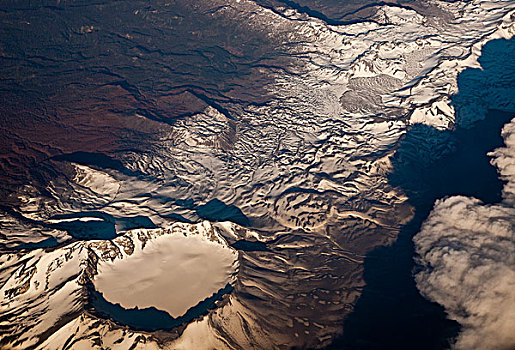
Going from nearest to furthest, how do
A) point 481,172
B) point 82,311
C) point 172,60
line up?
point 82,311 < point 481,172 < point 172,60

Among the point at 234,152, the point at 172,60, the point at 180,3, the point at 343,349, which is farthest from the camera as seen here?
the point at 180,3

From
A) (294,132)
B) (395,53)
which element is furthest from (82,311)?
(395,53)

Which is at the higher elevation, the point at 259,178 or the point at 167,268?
the point at 259,178

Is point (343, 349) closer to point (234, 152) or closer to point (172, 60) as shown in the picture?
point (234, 152)

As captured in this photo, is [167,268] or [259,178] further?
[259,178]

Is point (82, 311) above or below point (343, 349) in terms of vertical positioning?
below

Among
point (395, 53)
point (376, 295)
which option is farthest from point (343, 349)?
point (395, 53)

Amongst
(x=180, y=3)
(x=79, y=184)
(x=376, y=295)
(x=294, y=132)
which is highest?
(x=180, y=3)

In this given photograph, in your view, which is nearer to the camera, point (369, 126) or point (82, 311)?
point (82, 311)
